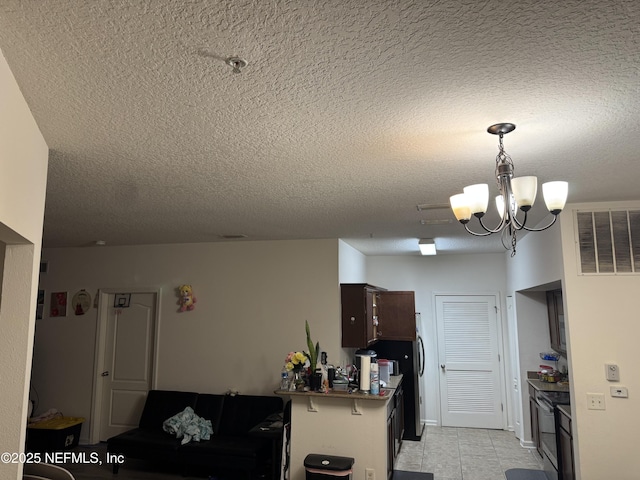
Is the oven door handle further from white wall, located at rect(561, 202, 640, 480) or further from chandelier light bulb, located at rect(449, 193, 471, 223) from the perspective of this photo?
chandelier light bulb, located at rect(449, 193, 471, 223)

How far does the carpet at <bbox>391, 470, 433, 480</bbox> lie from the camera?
15.5 ft

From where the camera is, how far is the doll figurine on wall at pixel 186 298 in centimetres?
575

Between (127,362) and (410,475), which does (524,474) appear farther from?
(127,362)

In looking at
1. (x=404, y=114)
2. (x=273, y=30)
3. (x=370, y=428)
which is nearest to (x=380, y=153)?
(x=404, y=114)

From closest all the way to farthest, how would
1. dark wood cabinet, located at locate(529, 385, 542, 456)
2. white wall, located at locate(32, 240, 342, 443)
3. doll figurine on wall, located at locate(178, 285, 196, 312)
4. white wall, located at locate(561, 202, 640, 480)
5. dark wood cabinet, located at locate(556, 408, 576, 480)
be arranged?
white wall, located at locate(561, 202, 640, 480)
dark wood cabinet, located at locate(556, 408, 576, 480)
dark wood cabinet, located at locate(529, 385, 542, 456)
white wall, located at locate(32, 240, 342, 443)
doll figurine on wall, located at locate(178, 285, 196, 312)

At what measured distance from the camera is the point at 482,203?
203 cm

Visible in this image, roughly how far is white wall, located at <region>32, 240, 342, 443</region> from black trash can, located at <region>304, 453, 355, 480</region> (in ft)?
4.96

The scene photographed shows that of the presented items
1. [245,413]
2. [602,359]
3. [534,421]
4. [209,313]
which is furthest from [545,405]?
[209,313]

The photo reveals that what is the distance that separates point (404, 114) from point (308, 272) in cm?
366

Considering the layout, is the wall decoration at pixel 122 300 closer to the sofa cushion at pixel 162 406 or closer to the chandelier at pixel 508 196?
the sofa cushion at pixel 162 406

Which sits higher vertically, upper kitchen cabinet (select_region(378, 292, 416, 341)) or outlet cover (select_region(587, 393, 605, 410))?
upper kitchen cabinet (select_region(378, 292, 416, 341))

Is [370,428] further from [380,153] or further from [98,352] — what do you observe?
[98,352]

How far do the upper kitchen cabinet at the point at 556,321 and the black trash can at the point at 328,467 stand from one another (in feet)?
9.00

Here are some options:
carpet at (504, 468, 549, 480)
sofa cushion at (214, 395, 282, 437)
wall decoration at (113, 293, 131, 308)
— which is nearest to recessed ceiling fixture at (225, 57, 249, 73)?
sofa cushion at (214, 395, 282, 437)
